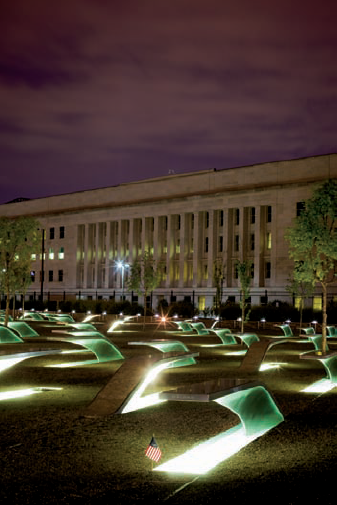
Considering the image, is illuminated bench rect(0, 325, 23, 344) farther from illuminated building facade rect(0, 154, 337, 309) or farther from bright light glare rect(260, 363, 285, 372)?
illuminated building facade rect(0, 154, 337, 309)

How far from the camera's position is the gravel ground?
638cm

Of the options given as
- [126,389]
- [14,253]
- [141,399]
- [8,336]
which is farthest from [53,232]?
[126,389]

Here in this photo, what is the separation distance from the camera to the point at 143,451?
8102mm

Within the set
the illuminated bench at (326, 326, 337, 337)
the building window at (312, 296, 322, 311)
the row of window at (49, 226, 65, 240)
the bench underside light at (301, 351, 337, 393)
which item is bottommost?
the illuminated bench at (326, 326, 337, 337)

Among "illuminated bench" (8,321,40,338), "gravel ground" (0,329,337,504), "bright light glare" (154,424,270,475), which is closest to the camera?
"gravel ground" (0,329,337,504)

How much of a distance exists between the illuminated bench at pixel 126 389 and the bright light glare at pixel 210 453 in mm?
1953

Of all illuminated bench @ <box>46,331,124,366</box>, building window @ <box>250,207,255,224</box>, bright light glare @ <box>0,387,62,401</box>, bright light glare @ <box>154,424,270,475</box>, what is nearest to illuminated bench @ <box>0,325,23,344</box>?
illuminated bench @ <box>46,331,124,366</box>

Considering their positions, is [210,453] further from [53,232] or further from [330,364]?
[53,232]

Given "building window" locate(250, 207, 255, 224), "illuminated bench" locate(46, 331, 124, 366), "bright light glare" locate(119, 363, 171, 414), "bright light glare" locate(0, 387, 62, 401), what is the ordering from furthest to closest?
"building window" locate(250, 207, 255, 224) < "illuminated bench" locate(46, 331, 124, 366) < "bright light glare" locate(0, 387, 62, 401) < "bright light glare" locate(119, 363, 171, 414)

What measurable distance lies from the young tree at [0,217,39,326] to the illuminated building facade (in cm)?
→ 2739

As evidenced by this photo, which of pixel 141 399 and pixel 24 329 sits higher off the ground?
pixel 24 329

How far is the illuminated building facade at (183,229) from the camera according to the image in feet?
203

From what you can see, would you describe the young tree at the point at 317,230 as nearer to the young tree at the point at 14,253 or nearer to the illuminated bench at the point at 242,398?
the illuminated bench at the point at 242,398

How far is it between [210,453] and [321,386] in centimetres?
707
